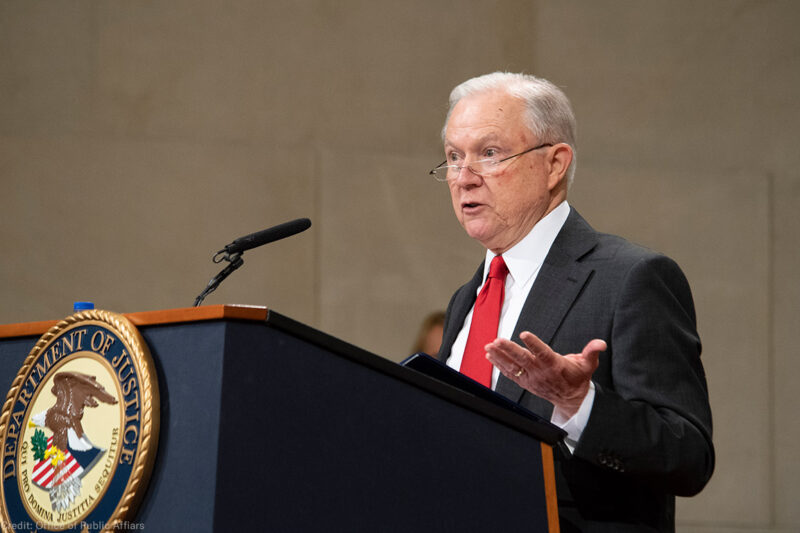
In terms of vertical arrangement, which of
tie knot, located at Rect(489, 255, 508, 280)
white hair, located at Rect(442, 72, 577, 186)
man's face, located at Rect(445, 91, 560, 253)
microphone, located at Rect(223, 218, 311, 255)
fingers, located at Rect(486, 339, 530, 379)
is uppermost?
white hair, located at Rect(442, 72, 577, 186)

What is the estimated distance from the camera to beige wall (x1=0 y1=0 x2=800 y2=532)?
16.8 feet

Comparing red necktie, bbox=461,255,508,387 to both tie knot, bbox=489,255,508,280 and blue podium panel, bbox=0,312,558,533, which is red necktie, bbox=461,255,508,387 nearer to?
tie knot, bbox=489,255,508,280

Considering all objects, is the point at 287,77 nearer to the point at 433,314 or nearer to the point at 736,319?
the point at 433,314

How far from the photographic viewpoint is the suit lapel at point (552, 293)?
2.27 meters

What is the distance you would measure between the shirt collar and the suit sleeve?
0.36 meters

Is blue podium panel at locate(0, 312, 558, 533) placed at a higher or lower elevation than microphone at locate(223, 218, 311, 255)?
lower

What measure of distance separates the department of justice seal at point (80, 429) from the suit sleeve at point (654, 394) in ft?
2.65

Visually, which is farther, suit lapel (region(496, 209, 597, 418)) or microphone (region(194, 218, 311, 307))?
suit lapel (region(496, 209, 597, 418))

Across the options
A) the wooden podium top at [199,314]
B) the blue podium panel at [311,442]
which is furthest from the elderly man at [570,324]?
the wooden podium top at [199,314]

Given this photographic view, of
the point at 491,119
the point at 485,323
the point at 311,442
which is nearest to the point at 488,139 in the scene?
the point at 491,119

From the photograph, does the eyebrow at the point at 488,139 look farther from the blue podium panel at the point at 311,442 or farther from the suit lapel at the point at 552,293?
the blue podium panel at the point at 311,442

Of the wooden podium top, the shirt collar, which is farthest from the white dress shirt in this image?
the wooden podium top

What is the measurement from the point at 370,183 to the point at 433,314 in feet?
2.42

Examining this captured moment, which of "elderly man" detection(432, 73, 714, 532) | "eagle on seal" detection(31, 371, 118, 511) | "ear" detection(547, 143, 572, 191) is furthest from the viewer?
"ear" detection(547, 143, 572, 191)
